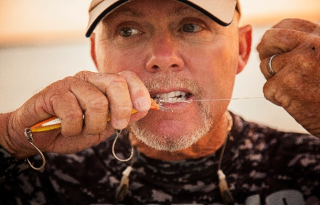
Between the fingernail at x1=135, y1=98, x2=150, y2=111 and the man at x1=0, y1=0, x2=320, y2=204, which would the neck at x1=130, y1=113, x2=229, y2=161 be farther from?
the fingernail at x1=135, y1=98, x2=150, y2=111

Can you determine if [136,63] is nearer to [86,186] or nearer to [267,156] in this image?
[86,186]

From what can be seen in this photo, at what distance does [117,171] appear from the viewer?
5.18 feet

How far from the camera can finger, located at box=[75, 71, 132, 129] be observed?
0.92m

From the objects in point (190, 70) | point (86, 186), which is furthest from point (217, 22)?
point (86, 186)

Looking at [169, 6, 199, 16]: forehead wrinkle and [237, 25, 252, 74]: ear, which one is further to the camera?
[237, 25, 252, 74]: ear

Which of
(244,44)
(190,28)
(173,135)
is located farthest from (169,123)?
(244,44)

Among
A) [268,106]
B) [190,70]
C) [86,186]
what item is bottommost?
[268,106]

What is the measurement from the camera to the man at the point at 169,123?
1016mm

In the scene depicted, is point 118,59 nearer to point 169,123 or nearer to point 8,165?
point 169,123

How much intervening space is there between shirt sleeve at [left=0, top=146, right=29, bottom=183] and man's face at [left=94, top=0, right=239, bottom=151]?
1.62 ft

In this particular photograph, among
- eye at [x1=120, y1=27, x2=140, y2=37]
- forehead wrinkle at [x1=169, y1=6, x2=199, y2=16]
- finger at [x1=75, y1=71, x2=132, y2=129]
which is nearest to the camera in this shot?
finger at [x1=75, y1=71, x2=132, y2=129]

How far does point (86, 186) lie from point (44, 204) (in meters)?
0.21

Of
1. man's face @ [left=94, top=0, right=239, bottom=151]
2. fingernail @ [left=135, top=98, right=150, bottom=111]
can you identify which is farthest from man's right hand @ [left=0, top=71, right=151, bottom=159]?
man's face @ [left=94, top=0, right=239, bottom=151]

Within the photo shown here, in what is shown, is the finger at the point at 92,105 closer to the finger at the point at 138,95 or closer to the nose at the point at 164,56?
the finger at the point at 138,95
